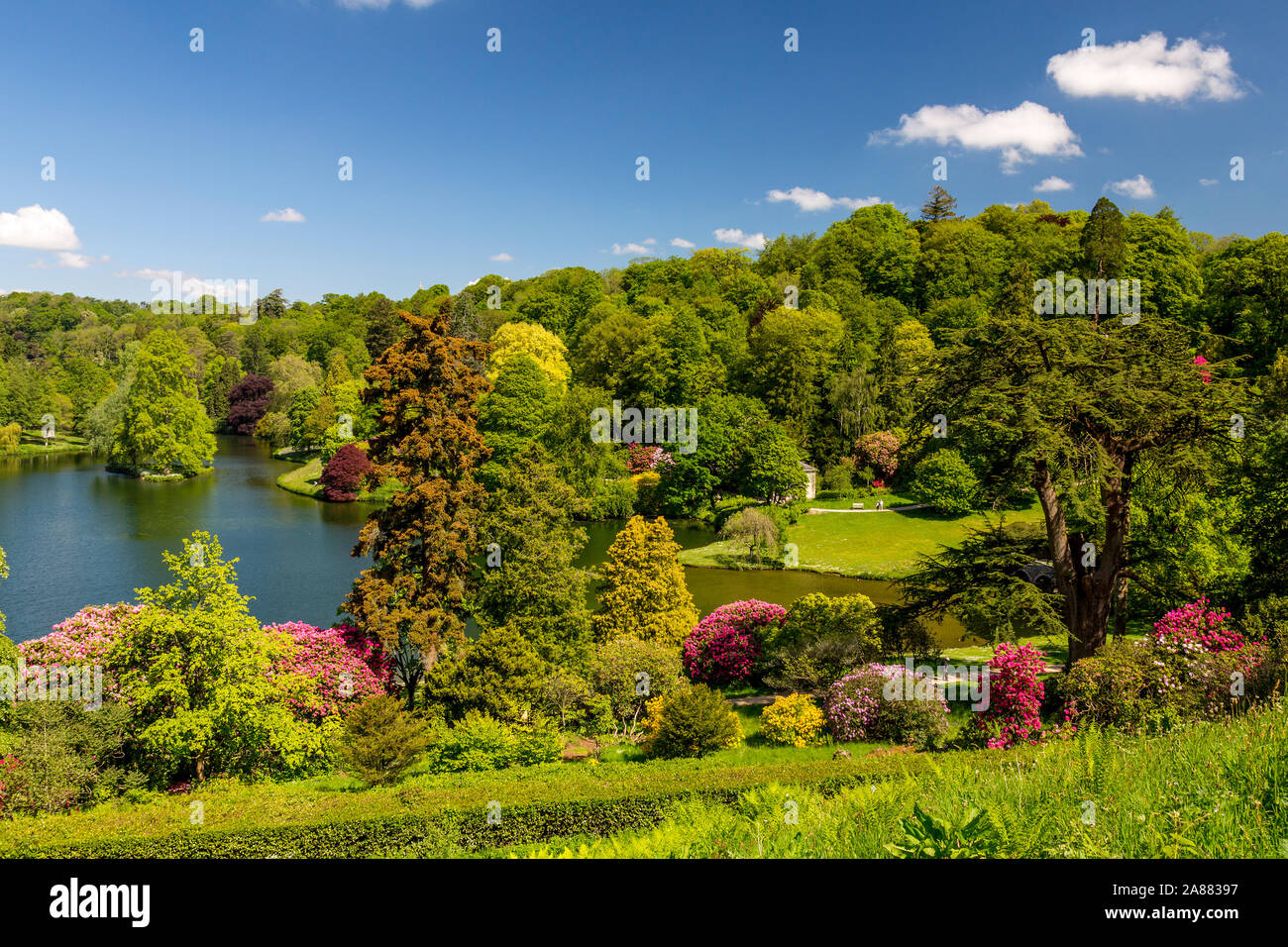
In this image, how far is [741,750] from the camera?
15.1m

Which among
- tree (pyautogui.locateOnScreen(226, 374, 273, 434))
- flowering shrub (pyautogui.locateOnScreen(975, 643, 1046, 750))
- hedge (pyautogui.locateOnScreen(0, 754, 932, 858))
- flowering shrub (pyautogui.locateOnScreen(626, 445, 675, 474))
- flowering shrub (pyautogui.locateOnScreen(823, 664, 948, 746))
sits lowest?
flowering shrub (pyautogui.locateOnScreen(823, 664, 948, 746))

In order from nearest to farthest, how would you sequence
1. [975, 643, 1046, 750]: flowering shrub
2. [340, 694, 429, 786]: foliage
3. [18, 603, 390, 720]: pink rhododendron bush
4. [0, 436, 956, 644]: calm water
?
[975, 643, 1046, 750]: flowering shrub
[340, 694, 429, 786]: foliage
[18, 603, 390, 720]: pink rhododendron bush
[0, 436, 956, 644]: calm water

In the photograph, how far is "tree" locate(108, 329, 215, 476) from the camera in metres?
58.6

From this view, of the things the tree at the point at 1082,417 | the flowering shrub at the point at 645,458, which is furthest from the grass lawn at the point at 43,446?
the tree at the point at 1082,417

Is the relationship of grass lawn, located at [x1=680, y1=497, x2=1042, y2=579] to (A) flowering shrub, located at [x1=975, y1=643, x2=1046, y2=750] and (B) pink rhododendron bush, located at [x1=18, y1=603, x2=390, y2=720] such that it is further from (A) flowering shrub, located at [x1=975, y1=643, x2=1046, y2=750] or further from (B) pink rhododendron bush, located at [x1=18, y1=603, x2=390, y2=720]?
(B) pink rhododendron bush, located at [x1=18, y1=603, x2=390, y2=720]

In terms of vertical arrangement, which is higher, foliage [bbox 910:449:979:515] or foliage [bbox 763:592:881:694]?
foliage [bbox 910:449:979:515]

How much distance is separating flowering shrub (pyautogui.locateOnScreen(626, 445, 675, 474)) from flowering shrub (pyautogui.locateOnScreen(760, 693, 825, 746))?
123ft

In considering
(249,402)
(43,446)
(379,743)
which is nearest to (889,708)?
(379,743)

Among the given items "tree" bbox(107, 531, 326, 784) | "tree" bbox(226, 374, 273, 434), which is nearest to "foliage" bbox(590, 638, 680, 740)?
"tree" bbox(107, 531, 326, 784)

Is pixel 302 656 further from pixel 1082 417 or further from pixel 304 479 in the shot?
pixel 304 479

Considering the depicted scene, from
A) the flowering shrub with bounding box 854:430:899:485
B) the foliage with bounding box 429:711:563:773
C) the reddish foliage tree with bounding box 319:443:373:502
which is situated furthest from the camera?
the reddish foliage tree with bounding box 319:443:373:502

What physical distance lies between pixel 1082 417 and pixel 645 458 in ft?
131

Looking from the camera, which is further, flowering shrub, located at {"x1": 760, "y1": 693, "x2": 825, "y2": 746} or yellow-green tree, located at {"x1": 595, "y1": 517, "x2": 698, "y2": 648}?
yellow-green tree, located at {"x1": 595, "y1": 517, "x2": 698, "y2": 648}
